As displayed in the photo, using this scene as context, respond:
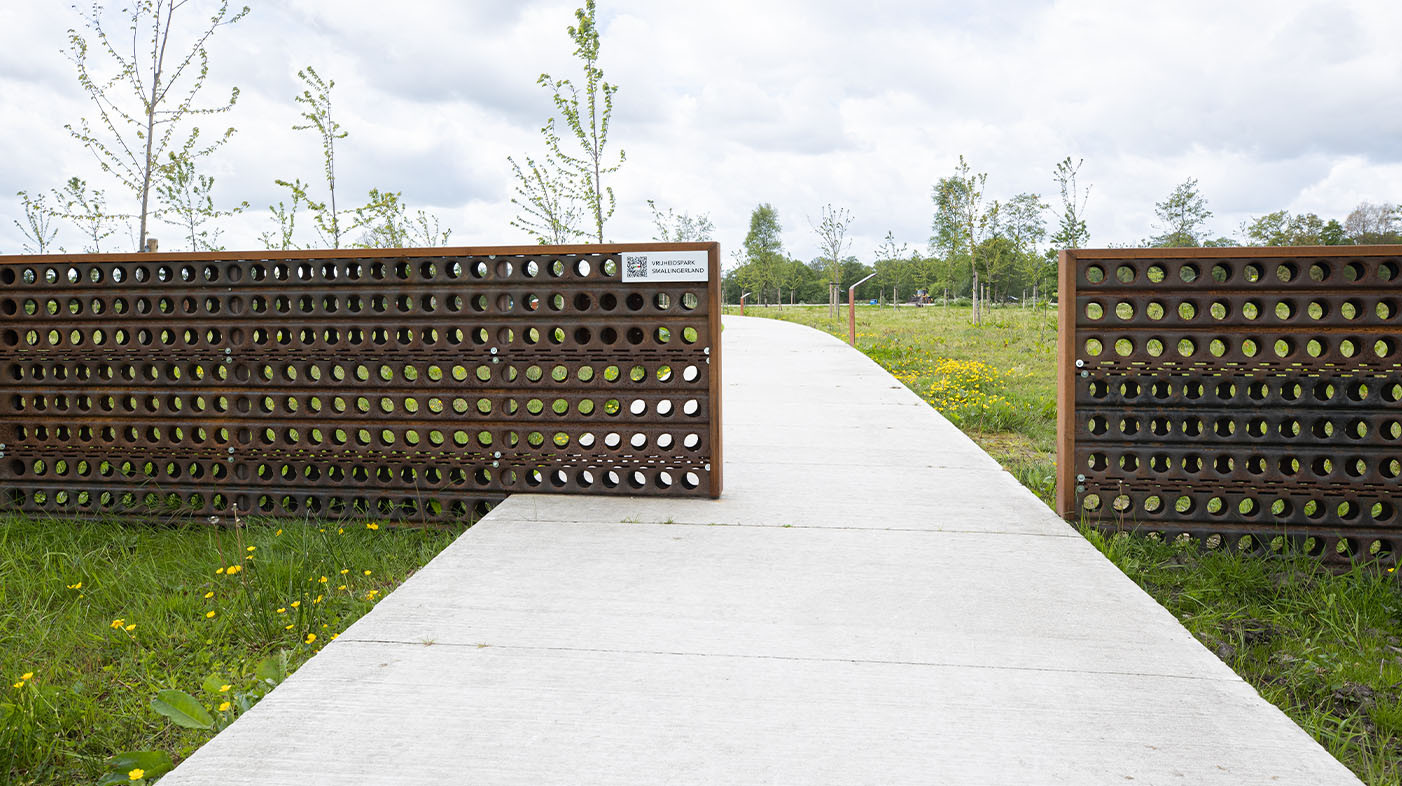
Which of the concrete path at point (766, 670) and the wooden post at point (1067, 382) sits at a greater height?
the wooden post at point (1067, 382)

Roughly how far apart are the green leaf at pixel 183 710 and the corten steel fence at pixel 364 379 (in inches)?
86.4

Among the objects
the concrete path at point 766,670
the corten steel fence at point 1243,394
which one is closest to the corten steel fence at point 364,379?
the concrete path at point 766,670

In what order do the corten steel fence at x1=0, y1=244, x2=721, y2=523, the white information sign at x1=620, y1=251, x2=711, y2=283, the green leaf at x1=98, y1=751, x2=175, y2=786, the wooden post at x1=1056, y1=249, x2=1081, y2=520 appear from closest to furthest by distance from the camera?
the green leaf at x1=98, y1=751, x2=175, y2=786 → the wooden post at x1=1056, y1=249, x2=1081, y2=520 → the white information sign at x1=620, y1=251, x2=711, y2=283 → the corten steel fence at x1=0, y1=244, x2=721, y2=523

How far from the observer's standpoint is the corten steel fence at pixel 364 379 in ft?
15.9

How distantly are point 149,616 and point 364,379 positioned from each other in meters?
1.77

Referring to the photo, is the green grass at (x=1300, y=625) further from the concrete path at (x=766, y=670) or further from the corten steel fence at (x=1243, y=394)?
the concrete path at (x=766, y=670)

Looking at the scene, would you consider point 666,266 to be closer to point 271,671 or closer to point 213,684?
point 271,671

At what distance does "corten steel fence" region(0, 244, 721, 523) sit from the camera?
4836mm

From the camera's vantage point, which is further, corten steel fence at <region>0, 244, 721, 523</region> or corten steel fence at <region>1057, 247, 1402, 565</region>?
corten steel fence at <region>0, 244, 721, 523</region>

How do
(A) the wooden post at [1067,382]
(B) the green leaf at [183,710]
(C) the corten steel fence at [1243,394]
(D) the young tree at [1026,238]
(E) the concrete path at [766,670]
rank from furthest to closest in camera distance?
1. (D) the young tree at [1026,238]
2. (A) the wooden post at [1067,382]
3. (C) the corten steel fence at [1243,394]
4. (B) the green leaf at [183,710]
5. (E) the concrete path at [766,670]

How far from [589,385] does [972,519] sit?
7.45 ft

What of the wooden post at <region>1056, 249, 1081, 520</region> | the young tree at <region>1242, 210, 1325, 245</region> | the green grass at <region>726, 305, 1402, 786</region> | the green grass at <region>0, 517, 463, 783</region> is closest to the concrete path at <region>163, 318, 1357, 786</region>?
the wooden post at <region>1056, 249, 1081, 520</region>

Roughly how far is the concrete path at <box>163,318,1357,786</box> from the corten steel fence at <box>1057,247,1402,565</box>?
0.66 metres

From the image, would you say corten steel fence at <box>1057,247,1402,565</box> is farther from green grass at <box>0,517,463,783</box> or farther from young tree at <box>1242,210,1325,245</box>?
young tree at <box>1242,210,1325,245</box>
